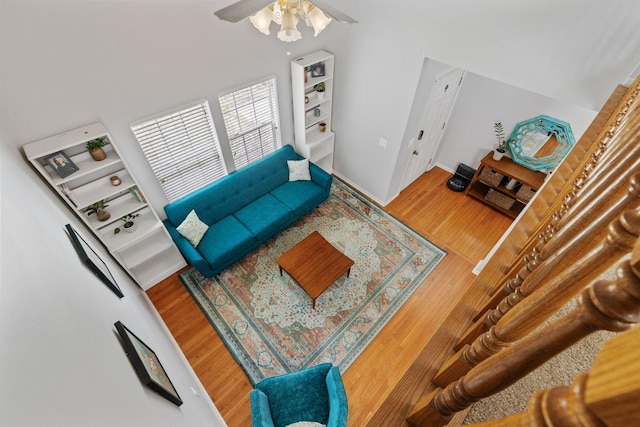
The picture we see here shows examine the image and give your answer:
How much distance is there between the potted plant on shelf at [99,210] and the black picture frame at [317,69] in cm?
312

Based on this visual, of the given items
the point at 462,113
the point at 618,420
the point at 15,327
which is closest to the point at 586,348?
the point at 618,420

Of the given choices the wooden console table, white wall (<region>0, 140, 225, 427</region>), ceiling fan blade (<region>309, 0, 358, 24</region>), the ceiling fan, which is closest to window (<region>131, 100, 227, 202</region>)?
white wall (<region>0, 140, 225, 427</region>)

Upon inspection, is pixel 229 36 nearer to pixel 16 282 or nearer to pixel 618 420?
pixel 16 282

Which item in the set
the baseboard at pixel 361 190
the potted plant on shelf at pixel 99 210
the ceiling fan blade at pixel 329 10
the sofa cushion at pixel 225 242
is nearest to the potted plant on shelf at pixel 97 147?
the potted plant on shelf at pixel 99 210

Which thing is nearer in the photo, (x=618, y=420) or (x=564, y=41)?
(x=618, y=420)

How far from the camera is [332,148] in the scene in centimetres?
516

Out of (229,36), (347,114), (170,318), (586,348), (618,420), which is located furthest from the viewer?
(347,114)

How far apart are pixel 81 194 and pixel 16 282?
2.44 m

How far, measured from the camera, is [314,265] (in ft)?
11.9

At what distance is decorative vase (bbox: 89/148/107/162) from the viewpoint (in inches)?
107

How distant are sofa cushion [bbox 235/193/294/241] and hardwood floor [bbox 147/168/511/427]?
1.18 metres

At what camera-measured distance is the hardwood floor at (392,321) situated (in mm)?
2969

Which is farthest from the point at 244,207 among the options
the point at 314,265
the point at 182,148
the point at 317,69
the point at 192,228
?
the point at 317,69

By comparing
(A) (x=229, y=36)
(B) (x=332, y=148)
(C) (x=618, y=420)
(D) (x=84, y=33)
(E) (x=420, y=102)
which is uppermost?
(C) (x=618, y=420)
